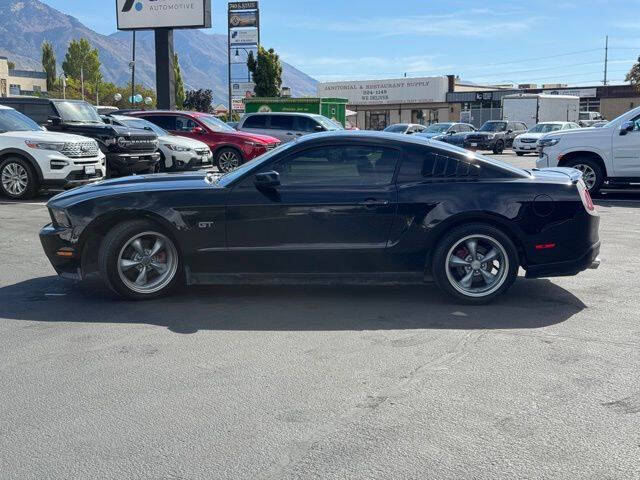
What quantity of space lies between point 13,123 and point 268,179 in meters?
9.56

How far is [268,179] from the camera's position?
Answer: 20.0ft

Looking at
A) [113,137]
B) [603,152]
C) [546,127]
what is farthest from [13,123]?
[546,127]

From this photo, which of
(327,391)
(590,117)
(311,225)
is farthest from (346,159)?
(590,117)

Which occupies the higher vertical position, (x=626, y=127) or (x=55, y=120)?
(x=55, y=120)

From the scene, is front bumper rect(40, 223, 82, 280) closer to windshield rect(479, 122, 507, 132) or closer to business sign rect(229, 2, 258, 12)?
windshield rect(479, 122, 507, 132)

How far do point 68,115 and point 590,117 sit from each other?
46846mm

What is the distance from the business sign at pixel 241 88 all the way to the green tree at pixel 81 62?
174 feet

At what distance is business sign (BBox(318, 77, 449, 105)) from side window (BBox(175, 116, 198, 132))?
49015 millimetres

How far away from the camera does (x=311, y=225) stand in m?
6.18

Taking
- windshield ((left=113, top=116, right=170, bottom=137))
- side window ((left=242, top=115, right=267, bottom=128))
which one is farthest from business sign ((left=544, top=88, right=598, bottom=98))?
windshield ((left=113, top=116, right=170, bottom=137))

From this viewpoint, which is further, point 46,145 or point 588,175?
point 588,175

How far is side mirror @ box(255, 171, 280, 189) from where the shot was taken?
6102 mm

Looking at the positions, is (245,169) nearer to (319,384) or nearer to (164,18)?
(319,384)

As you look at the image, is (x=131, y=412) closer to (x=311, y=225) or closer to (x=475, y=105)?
(x=311, y=225)
